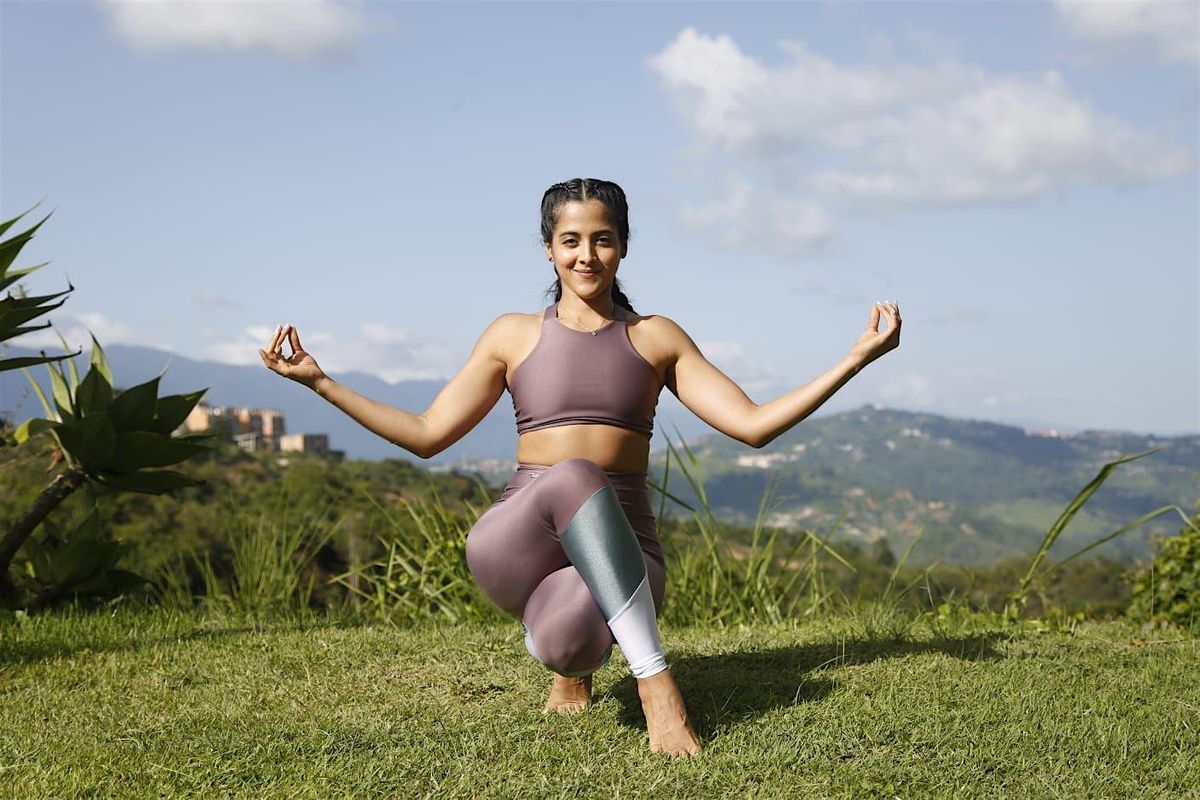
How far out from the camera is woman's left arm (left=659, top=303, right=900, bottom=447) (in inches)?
121

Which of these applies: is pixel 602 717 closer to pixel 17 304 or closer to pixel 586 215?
pixel 586 215

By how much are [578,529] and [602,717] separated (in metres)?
0.75

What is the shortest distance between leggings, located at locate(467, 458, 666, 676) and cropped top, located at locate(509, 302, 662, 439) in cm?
16

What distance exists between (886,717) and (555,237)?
1688 mm

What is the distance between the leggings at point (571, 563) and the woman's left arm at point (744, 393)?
31 centimetres

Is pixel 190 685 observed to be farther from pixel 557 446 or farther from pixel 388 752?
pixel 557 446

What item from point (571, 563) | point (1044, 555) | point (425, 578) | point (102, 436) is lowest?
point (425, 578)

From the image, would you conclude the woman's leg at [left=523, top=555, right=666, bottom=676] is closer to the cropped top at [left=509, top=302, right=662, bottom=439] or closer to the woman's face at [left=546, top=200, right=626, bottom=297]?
the cropped top at [left=509, top=302, right=662, bottom=439]

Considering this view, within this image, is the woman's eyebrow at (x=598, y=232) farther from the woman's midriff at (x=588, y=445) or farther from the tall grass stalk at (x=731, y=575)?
the tall grass stalk at (x=731, y=575)

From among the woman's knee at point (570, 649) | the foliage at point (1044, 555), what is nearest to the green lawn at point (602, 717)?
the woman's knee at point (570, 649)

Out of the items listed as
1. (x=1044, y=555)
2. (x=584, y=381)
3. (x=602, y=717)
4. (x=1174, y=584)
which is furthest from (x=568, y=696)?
(x=1174, y=584)

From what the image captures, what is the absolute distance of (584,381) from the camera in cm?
322

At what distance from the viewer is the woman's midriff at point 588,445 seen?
3.21 m

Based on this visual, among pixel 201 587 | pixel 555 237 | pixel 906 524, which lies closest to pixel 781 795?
pixel 555 237
